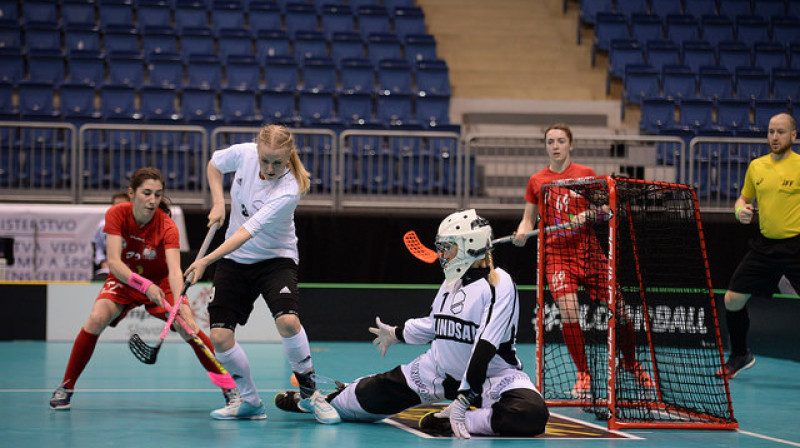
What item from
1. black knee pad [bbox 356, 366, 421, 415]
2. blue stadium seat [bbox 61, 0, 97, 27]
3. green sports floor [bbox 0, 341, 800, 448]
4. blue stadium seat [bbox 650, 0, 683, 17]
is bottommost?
green sports floor [bbox 0, 341, 800, 448]

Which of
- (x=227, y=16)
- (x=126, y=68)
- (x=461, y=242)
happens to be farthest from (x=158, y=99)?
(x=461, y=242)

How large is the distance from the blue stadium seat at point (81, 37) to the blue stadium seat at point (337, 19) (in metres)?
4.19

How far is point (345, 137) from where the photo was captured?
13.3m

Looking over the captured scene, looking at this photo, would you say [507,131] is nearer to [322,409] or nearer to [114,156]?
[114,156]

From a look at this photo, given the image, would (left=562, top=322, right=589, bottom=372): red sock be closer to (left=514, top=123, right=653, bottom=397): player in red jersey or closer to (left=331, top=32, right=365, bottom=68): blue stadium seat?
(left=514, top=123, right=653, bottom=397): player in red jersey

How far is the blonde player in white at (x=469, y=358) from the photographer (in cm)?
550

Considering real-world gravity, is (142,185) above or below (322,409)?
above

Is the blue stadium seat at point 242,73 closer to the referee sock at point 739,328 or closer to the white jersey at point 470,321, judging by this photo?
the referee sock at point 739,328

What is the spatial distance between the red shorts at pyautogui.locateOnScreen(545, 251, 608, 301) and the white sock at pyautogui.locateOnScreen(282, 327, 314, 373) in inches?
81.7

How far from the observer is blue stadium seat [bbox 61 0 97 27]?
17.5m

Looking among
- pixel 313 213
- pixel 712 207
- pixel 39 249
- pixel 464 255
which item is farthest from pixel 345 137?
pixel 464 255

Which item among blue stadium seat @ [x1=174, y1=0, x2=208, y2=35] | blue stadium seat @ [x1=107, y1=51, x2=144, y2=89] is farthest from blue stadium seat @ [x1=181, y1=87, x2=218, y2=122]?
blue stadium seat @ [x1=174, y1=0, x2=208, y2=35]

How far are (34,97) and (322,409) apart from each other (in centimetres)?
1121

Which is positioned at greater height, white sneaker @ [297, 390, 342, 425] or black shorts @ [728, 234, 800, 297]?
black shorts @ [728, 234, 800, 297]
